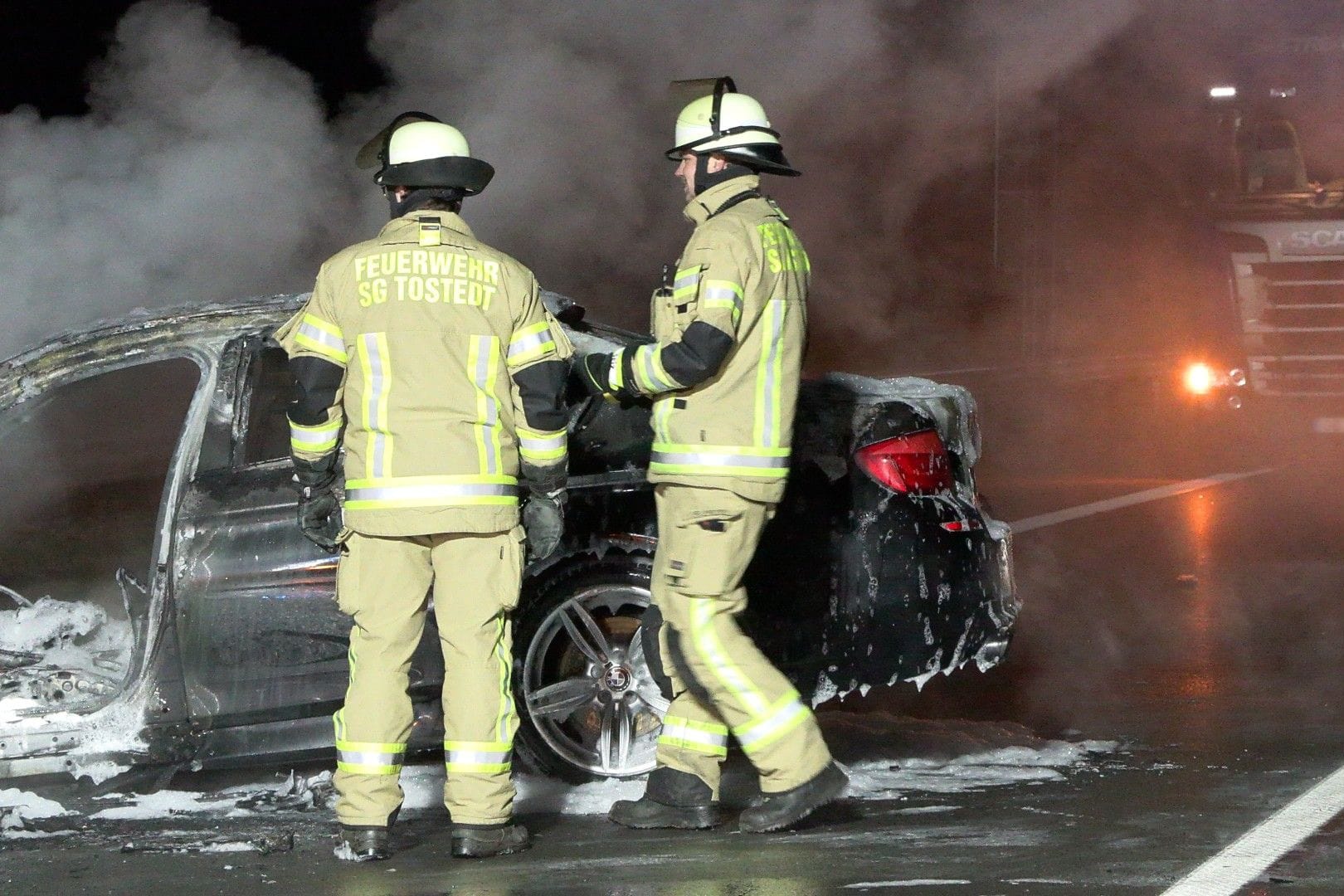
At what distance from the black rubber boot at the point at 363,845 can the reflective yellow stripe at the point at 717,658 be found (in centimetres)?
92

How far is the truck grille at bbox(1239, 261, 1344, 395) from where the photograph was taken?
579 inches

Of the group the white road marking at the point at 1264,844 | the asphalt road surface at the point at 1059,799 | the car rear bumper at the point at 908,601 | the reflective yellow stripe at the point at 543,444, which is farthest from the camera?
the car rear bumper at the point at 908,601

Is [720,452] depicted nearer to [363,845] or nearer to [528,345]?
[528,345]

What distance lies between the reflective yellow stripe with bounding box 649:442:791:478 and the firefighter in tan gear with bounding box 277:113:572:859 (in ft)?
1.08

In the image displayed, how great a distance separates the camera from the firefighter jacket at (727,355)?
4.79m

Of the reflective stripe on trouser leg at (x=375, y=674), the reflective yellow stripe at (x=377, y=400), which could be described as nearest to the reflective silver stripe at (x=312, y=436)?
the reflective yellow stripe at (x=377, y=400)

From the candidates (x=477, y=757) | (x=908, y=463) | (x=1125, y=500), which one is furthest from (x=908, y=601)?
(x=1125, y=500)

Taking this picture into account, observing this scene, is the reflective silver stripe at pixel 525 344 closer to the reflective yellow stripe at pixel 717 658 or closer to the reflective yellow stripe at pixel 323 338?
the reflective yellow stripe at pixel 323 338

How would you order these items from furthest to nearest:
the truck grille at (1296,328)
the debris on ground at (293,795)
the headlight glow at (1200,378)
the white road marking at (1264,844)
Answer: the headlight glow at (1200,378), the truck grille at (1296,328), the debris on ground at (293,795), the white road marking at (1264,844)

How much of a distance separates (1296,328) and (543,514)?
1146 centimetres

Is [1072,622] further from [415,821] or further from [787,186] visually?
[787,186]

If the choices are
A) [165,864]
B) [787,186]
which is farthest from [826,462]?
[787,186]

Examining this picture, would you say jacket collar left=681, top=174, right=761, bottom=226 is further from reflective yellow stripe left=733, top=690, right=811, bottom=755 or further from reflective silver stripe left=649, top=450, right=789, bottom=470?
reflective yellow stripe left=733, top=690, right=811, bottom=755

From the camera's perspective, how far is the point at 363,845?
462cm
